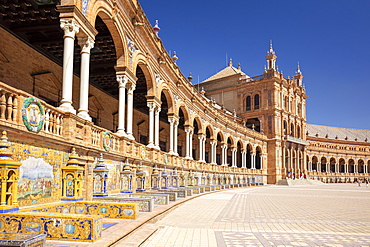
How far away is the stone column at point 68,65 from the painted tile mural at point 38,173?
4.66 ft

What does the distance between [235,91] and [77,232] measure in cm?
5614

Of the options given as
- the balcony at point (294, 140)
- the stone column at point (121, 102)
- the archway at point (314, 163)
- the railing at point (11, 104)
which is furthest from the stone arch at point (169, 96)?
the archway at point (314, 163)

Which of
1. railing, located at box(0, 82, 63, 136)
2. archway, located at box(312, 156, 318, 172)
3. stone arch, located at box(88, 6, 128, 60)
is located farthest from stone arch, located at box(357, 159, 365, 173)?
railing, located at box(0, 82, 63, 136)

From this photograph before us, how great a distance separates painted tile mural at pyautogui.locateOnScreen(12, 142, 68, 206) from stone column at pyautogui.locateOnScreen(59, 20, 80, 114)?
55.9 inches

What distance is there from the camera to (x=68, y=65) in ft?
32.1

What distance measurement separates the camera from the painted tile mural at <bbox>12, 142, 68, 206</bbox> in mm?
6801

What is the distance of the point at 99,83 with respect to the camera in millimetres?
20500

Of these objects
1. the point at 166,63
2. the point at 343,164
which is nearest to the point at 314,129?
the point at 343,164

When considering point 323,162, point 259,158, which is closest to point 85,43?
point 259,158

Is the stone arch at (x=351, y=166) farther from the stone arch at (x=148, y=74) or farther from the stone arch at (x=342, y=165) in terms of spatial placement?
the stone arch at (x=148, y=74)

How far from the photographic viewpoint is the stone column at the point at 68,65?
30.6 feet

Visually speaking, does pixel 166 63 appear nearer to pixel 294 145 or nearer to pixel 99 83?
pixel 99 83

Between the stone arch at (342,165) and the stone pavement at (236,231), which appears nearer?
the stone pavement at (236,231)

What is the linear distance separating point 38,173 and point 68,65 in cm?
359
